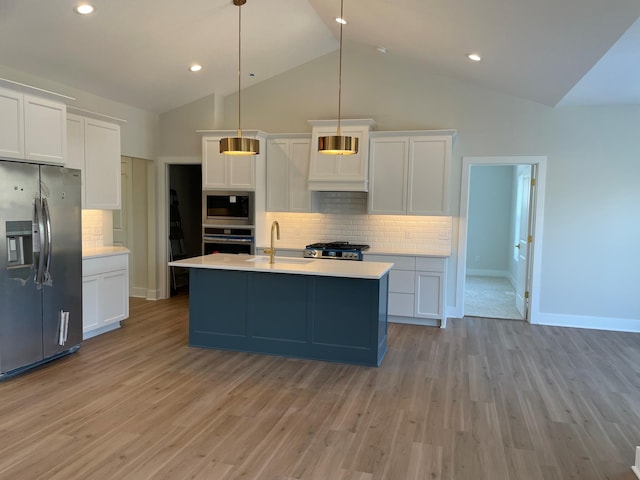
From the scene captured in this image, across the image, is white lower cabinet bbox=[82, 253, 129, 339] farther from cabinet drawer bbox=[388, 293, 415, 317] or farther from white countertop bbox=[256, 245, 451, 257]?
cabinet drawer bbox=[388, 293, 415, 317]

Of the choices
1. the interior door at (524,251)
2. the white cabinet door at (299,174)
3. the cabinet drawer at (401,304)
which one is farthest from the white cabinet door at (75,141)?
the interior door at (524,251)

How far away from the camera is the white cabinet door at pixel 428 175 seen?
570cm

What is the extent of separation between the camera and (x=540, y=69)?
458cm

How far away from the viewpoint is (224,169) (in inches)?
246

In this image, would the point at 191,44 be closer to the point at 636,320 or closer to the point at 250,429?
the point at 250,429

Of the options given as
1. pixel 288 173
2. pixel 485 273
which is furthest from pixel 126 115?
pixel 485 273

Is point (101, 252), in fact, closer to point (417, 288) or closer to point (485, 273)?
point (417, 288)

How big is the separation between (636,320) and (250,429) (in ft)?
16.6

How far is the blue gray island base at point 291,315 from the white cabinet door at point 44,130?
5.45ft

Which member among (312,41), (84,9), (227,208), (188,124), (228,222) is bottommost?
(228,222)

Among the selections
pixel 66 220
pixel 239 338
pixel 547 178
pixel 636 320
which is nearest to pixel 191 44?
pixel 66 220

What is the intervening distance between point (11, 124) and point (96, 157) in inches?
55.5

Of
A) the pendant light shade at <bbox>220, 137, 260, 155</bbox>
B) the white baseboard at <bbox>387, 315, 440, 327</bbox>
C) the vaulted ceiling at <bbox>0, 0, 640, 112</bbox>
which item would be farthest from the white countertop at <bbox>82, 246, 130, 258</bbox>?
the white baseboard at <bbox>387, 315, 440, 327</bbox>

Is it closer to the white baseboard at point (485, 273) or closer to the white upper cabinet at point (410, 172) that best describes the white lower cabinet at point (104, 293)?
the white upper cabinet at point (410, 172)
